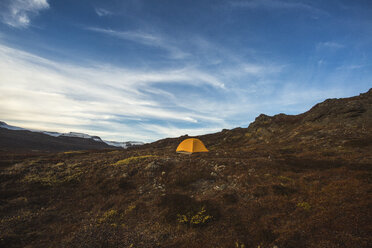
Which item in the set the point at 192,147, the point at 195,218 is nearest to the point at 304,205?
the point at 195,218

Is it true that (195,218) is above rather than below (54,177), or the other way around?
above

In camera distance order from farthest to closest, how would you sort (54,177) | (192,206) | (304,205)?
(54,177), (192,206), (304,205)

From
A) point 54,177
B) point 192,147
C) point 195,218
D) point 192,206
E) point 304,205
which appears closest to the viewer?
→ point 304,205

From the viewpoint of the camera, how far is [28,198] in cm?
1301

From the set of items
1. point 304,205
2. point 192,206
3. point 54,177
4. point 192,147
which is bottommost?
point 54,177

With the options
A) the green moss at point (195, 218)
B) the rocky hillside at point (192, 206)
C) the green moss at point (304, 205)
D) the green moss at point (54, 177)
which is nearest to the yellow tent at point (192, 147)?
the rocky hillside at point (192, 206)

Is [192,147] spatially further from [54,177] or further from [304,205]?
[304,205]

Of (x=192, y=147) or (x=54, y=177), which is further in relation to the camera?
(x=192, y=147)

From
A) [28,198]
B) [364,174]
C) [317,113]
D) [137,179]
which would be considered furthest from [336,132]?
[28,198]

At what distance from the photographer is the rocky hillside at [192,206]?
23.8ft

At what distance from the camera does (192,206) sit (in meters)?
10.3

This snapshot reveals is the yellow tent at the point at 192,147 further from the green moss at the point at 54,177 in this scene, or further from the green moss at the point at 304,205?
the green moss at the point at 304,205

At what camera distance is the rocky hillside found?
7.25 meters

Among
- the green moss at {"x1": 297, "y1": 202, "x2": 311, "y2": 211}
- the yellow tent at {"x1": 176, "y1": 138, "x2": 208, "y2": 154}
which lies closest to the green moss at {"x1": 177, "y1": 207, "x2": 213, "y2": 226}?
the green moss at {"x1": 297, "y1": 202, "x2": 311, "y2": 211}
